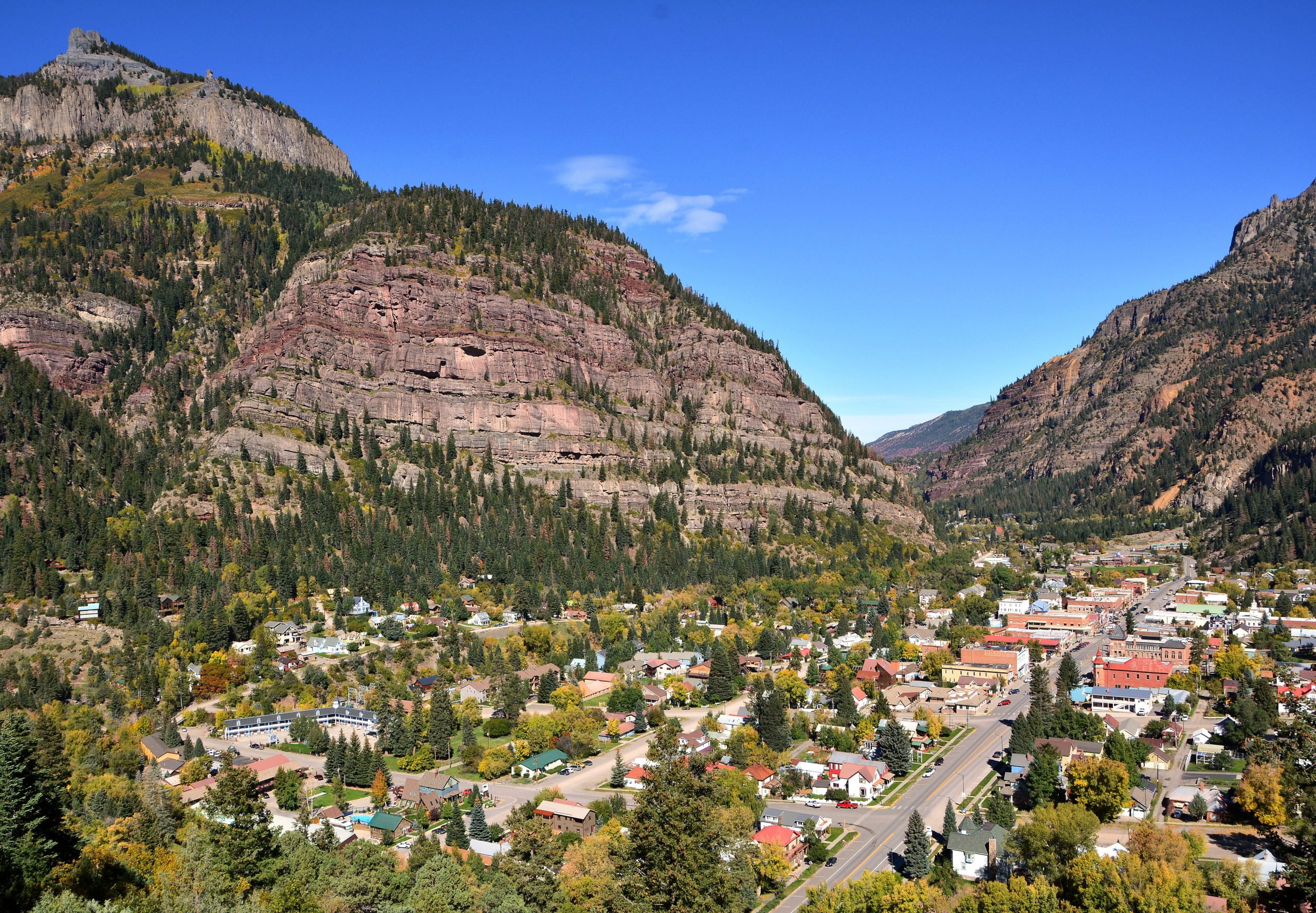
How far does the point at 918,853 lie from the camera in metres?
49.1

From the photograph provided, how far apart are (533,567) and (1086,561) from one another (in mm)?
119095

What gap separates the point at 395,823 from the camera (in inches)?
2239

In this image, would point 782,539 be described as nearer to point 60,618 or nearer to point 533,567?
point 533,567

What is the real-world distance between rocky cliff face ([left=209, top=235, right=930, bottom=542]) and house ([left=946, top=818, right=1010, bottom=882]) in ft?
326

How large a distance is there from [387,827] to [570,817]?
37.0 ft

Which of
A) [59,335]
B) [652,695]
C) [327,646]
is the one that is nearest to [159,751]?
[327,646]

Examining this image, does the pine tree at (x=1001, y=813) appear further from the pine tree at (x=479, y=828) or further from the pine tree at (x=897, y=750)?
the pine tree at (x=479, y=828)

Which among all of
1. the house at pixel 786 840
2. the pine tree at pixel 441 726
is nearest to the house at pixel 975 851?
the house at pixel 786 840

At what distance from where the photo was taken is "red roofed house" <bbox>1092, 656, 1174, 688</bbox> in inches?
3538

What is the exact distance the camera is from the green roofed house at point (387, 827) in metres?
56.1

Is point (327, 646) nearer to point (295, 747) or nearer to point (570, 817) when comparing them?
point (295, 747)

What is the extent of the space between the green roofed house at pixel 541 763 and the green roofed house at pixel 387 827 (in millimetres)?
12543

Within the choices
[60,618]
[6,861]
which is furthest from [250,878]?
[60,618]

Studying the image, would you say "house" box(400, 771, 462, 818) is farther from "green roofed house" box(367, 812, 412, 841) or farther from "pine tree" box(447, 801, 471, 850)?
"pine tree" box(447, 801, 471, 850)
